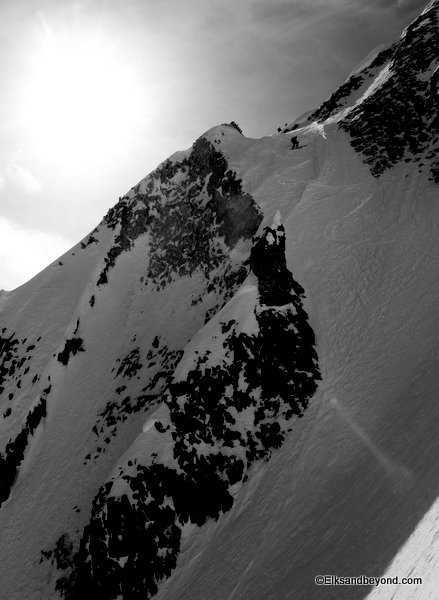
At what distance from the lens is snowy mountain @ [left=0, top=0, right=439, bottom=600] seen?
1609 centimetres

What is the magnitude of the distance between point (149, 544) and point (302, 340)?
13376 millimetres

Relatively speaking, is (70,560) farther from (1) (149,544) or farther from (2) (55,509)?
(1) (149,544)

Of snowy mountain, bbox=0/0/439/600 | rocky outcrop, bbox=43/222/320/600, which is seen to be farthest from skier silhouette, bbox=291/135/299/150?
rocky outcrop, bbox=43/222/320/600

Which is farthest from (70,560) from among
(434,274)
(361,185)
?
(361,185)

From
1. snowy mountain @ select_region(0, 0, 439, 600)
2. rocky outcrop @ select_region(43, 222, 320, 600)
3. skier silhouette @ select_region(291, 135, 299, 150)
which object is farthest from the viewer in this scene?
skier silhouette @ select_region(291, 135, 299, 150)

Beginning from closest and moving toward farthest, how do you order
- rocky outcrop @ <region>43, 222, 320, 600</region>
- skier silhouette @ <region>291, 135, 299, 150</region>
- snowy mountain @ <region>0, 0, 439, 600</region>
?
snowy mountain @ <region>0, 0, 439, 600</region> → rocky outcrop @ <region>43, 222, 320, 600</region> → skier silhouette @ <region>291, 135, 299, 150</region>

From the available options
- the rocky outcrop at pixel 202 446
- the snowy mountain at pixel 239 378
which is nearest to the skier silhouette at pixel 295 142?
the snowy mountain at pixel 239 378

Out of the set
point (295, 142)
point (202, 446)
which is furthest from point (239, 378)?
point (295, 142)

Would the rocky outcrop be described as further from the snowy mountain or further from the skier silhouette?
the skier silhouette

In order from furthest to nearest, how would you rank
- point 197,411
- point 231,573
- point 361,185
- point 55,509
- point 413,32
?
point 413,32 < point 361,185 < point 55,509 < point 197,411 < point 231,573

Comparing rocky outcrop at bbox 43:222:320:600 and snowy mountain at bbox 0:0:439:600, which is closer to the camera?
snowy mountain at bbox 0:0:439:600

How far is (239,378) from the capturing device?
2191 centimetres

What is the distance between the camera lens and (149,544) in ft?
60.0

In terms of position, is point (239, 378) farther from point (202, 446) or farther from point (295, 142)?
point (295, 142)
